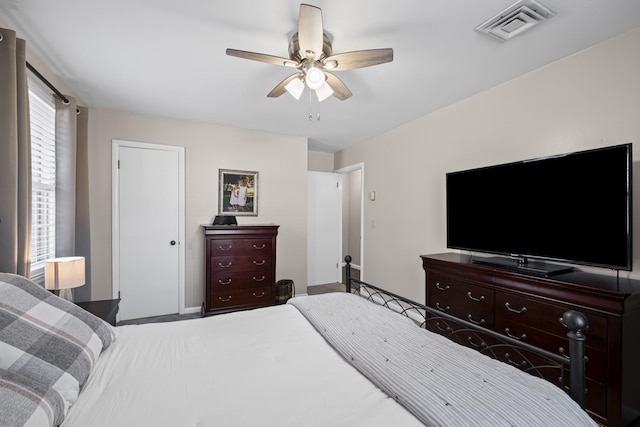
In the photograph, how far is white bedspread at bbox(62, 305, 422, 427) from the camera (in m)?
0.88

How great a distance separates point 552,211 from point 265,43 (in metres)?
2.34

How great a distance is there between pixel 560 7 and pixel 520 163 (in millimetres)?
991

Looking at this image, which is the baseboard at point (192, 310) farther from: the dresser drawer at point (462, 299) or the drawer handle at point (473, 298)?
the drawer handle at point (473, 298)

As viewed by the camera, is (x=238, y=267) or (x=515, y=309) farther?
(x=238, y=267)

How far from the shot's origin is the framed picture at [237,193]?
12.8 ft

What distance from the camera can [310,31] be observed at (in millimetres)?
1594

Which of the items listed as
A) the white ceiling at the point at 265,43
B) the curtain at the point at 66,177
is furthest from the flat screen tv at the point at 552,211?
the curtain at the point at 66,177

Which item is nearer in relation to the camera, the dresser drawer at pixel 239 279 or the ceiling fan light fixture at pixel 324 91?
the ceiling fan light fixture at pixel 324 91

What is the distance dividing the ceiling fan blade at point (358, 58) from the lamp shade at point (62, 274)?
7.36ft

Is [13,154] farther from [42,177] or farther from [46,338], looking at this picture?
[46,338]

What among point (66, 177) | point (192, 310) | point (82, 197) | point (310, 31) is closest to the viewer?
point (310, 31)

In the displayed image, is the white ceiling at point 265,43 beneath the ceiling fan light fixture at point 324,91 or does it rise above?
above

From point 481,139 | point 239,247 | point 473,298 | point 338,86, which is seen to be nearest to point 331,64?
point 338,86

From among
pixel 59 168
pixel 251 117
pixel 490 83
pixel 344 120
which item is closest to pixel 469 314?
pixel 490 83
